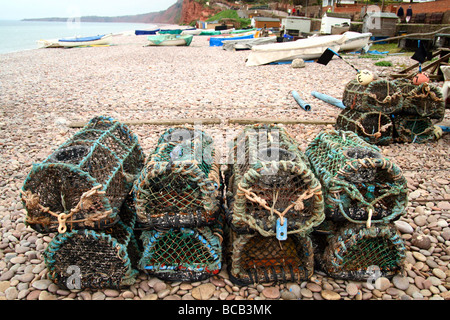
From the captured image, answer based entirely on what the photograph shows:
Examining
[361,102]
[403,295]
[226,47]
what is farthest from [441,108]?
[226,47]

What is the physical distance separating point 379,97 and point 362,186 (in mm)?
3048

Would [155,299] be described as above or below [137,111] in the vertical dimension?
below

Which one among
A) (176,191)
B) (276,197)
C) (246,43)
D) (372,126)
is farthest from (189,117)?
(246,43)

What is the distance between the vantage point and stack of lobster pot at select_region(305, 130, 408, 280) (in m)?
2.47

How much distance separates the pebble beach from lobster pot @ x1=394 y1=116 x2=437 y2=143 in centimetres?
16

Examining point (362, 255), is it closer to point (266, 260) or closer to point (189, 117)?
point (266, 260)

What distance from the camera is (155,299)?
257cm

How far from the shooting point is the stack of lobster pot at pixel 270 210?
2.35 m

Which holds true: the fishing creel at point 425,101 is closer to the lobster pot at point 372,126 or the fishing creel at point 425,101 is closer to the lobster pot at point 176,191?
the lobster pot at point 372,126

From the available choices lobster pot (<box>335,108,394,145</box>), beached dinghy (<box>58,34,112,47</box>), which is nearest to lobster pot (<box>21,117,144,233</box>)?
lobster pot (<box>335,108,394,145</box>)

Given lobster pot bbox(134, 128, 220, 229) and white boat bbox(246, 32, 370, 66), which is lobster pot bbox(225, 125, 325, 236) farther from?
white boat bbox(246, 32, 370, 66)

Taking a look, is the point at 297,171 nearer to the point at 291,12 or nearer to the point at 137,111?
the point at 137,111

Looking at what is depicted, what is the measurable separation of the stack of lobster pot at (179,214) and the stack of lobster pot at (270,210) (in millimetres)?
197

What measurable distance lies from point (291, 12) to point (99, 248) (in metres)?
46.4
